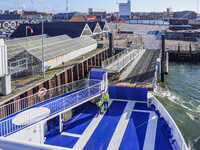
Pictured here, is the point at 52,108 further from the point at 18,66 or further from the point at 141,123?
the point at 18,66

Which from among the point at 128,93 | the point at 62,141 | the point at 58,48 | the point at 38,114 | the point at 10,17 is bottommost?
the point at 62,141

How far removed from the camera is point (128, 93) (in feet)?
61.3

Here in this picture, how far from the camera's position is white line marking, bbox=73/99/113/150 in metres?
12.2

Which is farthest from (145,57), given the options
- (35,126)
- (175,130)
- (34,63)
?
(35,126)

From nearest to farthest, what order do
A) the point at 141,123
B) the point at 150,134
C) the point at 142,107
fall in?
the point at 150,134 < the point at 141,123 < the point at 142,107

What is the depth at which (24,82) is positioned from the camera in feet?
65.0

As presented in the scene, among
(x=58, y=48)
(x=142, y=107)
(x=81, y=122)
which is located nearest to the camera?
(x=81, y=122)

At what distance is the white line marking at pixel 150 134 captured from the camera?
39.2ft

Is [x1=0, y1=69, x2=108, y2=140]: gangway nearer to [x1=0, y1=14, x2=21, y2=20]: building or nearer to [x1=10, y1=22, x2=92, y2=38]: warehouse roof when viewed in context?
[x1=10, y1=22, x2=92, y2=38]: warehouse roof

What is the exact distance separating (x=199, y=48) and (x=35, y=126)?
152ft

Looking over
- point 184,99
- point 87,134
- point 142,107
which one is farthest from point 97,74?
point 184,99

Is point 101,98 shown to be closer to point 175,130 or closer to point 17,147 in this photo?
point 175,130

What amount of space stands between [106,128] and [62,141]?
300cm

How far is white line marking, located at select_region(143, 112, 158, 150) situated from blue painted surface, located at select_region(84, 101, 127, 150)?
7.03 feet
